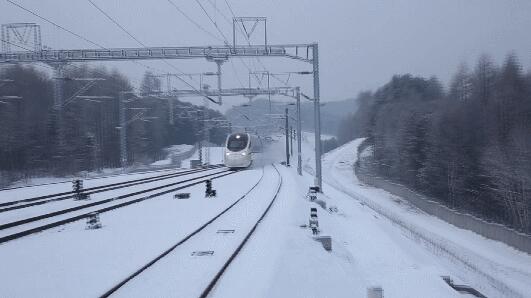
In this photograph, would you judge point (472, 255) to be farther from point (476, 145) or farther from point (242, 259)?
point (476, 145)

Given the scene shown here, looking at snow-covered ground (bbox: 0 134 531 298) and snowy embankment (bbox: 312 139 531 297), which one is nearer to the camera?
snow-covered ground (bbox: 0 134 531 298)

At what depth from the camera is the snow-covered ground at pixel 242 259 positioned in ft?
29.6

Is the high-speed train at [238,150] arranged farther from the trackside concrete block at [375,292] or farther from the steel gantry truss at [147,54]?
the trackside concrete block at [375,292]

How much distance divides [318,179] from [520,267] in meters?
10.9

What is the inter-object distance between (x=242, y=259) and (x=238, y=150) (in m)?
36.2

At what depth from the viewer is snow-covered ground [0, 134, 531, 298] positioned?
9.01 meters

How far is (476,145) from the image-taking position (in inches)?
1716

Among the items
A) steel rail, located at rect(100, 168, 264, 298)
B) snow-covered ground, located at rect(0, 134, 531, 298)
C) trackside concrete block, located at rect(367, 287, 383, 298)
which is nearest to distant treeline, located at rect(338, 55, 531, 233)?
snow-covered ground, located at rect(0, 134, 531, 298)

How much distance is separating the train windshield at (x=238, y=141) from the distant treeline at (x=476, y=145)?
1809 cm

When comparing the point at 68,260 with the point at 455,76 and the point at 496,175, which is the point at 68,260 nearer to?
the point at 496,175

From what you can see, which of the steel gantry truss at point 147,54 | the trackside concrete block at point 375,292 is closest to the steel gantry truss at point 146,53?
the steel gantry truss at point 147,54

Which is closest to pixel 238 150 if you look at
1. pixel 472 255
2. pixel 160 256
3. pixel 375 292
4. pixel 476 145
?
pixel 476 145

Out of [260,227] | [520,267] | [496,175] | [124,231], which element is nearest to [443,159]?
[496,175]

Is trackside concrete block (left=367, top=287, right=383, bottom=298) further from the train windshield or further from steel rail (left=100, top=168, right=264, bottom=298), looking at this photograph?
the train windshield
